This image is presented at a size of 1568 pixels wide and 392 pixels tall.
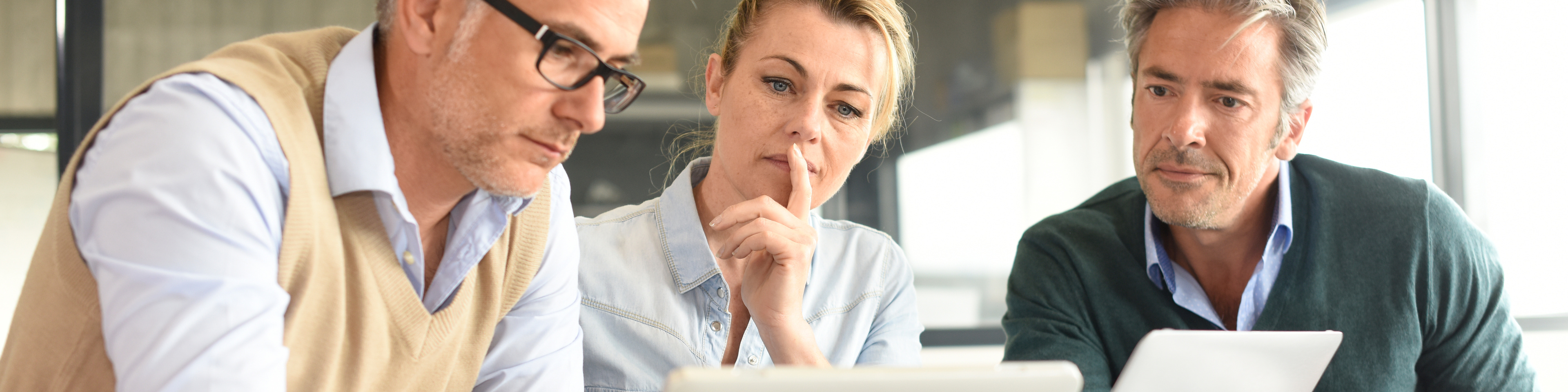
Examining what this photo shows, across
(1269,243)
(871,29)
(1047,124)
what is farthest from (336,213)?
(1047,124)

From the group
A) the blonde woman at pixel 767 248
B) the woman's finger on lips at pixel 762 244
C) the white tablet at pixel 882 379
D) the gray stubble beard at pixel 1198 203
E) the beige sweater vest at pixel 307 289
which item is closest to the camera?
the white tablet at pixel 882 379

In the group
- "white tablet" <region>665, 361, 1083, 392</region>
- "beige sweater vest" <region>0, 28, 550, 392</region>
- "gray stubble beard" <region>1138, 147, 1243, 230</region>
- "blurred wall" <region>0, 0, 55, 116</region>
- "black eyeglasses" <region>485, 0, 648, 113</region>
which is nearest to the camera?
"white tablet" <region>665, 361, 1083, 392</region>

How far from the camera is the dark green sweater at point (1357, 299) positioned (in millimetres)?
1506

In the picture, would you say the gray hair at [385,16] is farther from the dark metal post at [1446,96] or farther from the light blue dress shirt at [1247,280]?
the dark metal post at [1446,96]

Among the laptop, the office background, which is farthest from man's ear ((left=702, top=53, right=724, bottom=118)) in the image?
the office background

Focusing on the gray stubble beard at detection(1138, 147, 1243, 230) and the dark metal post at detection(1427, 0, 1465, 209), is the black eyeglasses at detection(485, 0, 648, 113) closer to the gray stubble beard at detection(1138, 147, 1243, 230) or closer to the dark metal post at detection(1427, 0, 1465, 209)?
the gray stubble beard at detection(1138, 147, 1243, 230)

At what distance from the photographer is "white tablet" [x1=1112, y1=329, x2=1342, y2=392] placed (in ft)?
3.02

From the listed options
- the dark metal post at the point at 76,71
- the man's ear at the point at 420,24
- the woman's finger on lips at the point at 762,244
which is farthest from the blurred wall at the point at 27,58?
the woman's finger on lips at the point at 762,244

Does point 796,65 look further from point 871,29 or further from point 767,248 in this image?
point 767,248

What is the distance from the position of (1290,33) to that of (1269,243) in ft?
1.21

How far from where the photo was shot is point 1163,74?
62.5 inches

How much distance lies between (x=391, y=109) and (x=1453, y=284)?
1623 mm

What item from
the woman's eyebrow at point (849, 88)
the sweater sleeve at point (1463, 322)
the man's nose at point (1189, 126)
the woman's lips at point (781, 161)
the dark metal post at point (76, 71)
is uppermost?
the dark metal post at point (76, 71)

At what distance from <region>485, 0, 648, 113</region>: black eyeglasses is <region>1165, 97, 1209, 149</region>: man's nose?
0.95 m
